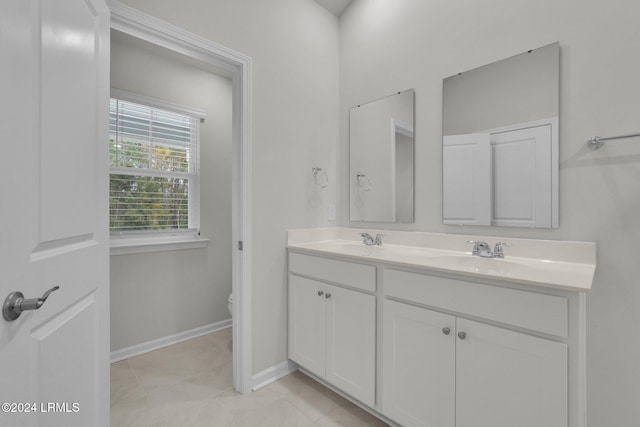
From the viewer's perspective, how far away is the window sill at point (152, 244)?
2.35 m

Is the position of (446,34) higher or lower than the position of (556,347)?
higher

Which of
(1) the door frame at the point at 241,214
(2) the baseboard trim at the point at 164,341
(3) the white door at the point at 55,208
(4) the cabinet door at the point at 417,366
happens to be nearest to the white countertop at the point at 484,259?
(4) the cabinet door at the point at 417,366

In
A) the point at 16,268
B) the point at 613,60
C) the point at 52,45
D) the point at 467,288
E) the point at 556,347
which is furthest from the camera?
the point at 613,60

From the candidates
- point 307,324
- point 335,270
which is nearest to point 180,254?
point 307,324

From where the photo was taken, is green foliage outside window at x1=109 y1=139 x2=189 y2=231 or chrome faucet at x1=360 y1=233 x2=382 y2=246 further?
green foliage outside window at x1=109 y1=139 x2=189 y2=231

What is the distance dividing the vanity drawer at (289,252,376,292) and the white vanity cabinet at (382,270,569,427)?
0.39 ft

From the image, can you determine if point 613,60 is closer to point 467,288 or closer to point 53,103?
point 467,288

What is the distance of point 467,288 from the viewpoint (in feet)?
4.02

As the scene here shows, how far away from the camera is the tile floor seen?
1.63m

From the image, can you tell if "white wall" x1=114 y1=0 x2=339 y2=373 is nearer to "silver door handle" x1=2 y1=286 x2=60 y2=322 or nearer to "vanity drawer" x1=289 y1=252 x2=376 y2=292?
"vanity drawer" x1=289 y1=252 x2=376 y2=292

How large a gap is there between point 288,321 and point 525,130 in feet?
6.17

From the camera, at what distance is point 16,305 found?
693 mm

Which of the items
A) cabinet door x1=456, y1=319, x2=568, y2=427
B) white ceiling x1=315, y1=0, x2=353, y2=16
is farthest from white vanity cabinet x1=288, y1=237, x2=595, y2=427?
white ceiling x1=315, y1=0, x2=353, y2=16

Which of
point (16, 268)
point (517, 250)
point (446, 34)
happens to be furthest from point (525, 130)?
point (16, 268)
